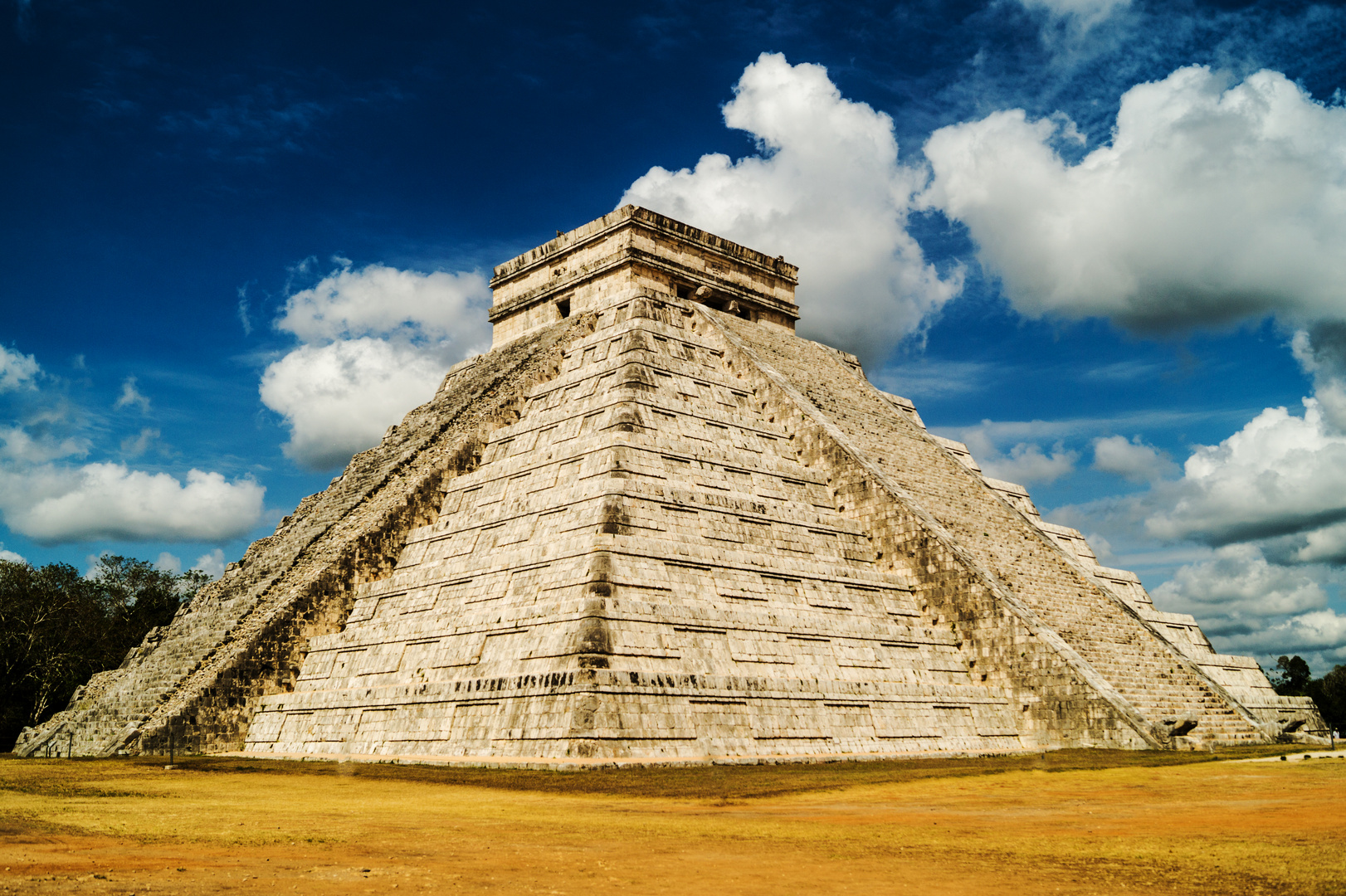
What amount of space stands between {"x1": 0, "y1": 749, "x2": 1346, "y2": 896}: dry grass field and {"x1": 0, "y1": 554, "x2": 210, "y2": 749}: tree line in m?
19.2

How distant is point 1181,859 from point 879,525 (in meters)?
12.1

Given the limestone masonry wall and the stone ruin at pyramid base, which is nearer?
the stone ruin at pyramid base

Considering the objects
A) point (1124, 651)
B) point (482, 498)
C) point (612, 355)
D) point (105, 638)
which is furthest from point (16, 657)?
point (1124, 651)

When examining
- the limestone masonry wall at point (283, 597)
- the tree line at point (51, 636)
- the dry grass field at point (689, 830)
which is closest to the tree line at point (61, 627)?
the tree line at point (51, 636)

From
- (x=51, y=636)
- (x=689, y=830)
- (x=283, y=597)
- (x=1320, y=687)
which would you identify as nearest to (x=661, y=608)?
(x=689, y=830)

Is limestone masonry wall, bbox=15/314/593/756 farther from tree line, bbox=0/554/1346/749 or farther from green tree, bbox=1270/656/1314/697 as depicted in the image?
green tree, bbox=1270/656/1314/697

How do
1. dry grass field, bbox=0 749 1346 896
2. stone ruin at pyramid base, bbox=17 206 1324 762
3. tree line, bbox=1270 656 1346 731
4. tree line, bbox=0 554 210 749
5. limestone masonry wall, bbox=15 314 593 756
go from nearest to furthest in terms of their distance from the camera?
dry grass field, bbox=0 749 1346 896 → stone ruin at pyramid base, bbox=17 206 1324 762 → limestone masonry wall, bbox=15 314 593 756 → tree line, bbox=0 554 210 749 → tree line, bbox=1270 656 1346 731

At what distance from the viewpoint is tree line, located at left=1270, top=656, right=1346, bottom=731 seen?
140ft

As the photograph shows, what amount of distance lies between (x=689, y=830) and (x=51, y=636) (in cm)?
2924

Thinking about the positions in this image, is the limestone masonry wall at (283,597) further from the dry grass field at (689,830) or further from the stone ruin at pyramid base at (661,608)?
the dry grass field at (689,830)

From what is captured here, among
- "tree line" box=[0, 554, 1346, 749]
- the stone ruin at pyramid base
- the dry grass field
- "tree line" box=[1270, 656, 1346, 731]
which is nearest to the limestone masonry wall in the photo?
the stone ruin at pyramid base

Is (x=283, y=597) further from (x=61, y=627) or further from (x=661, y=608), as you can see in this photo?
(x=61, y=627)

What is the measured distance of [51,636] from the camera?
97.2 ft

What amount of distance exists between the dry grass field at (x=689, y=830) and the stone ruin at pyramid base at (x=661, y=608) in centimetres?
154
